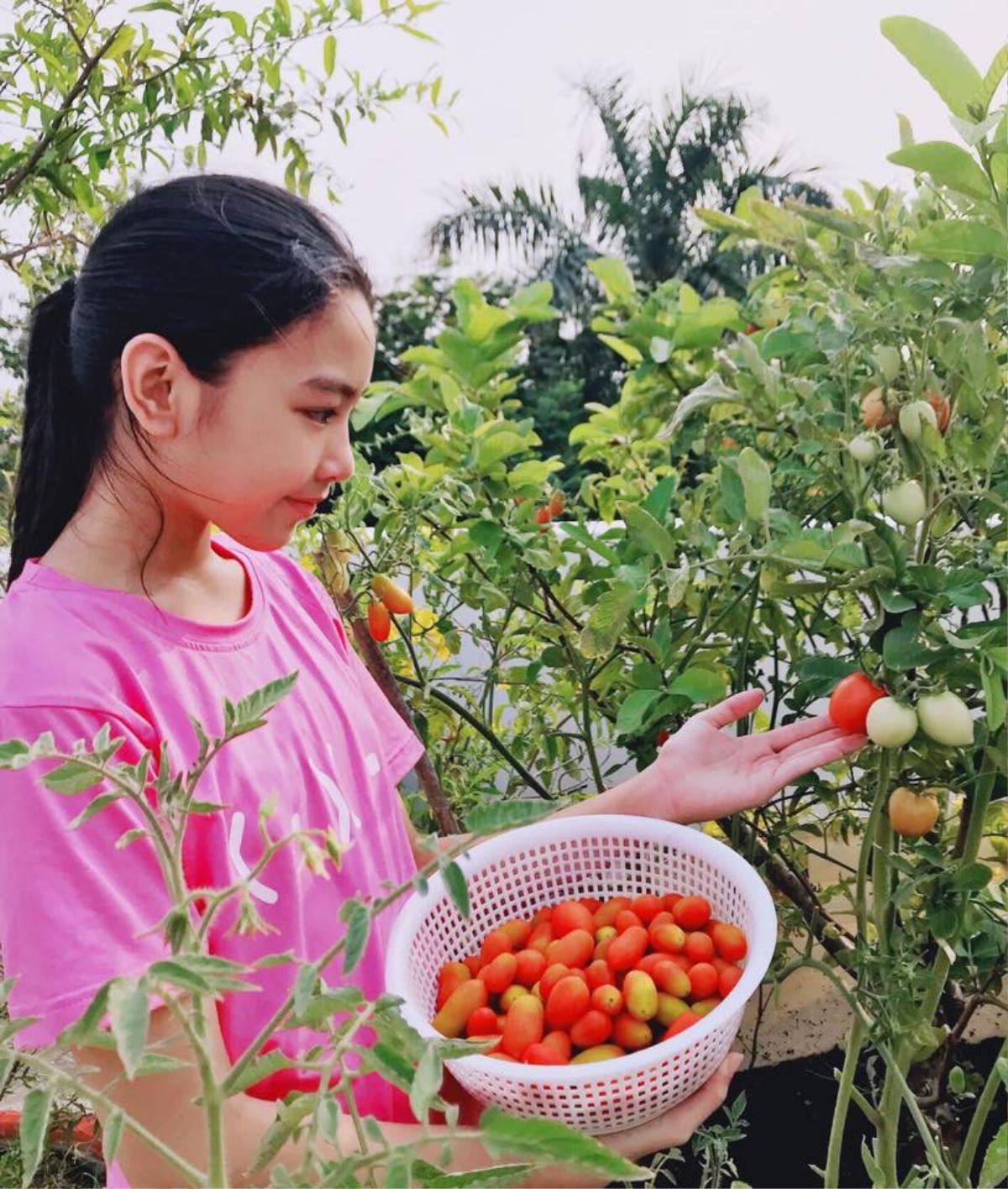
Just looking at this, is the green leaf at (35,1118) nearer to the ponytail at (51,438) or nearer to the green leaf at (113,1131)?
the green leaf at (113,1131)

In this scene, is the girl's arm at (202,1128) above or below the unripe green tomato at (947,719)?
below

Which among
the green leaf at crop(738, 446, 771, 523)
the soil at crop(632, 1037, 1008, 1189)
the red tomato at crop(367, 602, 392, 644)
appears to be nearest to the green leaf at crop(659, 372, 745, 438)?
the green leaf at crop(738, 446, 771, 523)

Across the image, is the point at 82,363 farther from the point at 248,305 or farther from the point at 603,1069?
the point at 603,1069

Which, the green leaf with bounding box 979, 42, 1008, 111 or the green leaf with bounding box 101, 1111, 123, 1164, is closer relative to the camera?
the green leaf with bounding box 101, 1111, 123, 1164

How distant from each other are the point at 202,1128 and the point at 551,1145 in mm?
429

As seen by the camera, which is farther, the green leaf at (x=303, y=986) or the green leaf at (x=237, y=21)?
the green leaf at (x=237, y=21)

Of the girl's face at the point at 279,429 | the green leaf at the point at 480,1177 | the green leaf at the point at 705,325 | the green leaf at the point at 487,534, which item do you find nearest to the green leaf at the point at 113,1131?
the green leaf at the point at 480,1177

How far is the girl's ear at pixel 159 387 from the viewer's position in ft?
3.12

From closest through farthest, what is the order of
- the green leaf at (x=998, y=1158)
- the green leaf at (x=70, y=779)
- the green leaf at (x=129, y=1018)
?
the green leaf at (x=129, y=1018)
the green leaf at (x=70, y=779)
the green leaf at (x=998, y=1158)

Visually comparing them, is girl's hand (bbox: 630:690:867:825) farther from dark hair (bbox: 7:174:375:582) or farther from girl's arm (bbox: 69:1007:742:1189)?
dark hair (bbox: 7:174:375:582)

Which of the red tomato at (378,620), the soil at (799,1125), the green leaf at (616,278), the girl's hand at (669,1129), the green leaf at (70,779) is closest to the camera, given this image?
the green leaf at (70,779)

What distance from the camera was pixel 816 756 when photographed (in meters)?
1.06

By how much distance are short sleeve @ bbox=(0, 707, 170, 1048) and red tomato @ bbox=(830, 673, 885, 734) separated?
0.57 metres

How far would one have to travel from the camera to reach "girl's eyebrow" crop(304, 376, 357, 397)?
95cm
